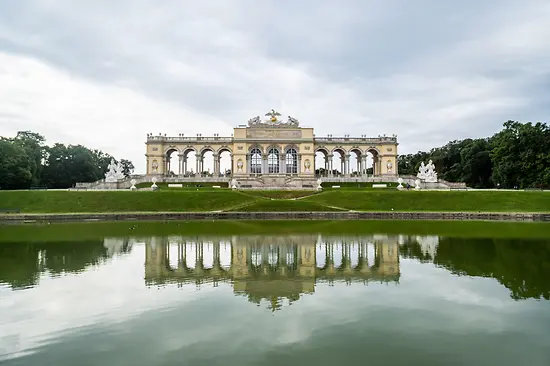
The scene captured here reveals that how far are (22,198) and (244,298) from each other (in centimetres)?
3834

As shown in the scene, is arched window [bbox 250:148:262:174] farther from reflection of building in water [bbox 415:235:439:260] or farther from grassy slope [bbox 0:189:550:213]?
reflection of building in water [bbox 415:235:439:260]

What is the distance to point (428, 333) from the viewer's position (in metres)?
7.53

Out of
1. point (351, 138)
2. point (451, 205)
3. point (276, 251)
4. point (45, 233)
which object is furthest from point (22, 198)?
point (351, 138)

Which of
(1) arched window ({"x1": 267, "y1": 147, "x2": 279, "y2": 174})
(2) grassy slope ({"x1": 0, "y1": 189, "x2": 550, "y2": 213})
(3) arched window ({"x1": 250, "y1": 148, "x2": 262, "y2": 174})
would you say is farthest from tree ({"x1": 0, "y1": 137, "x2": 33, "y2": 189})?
(1) arched window ({"x1": 267, "y1": 147, "x2": 279, "y2": 174})

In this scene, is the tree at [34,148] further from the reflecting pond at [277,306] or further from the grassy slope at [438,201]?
the reflecting pond at [277,306]

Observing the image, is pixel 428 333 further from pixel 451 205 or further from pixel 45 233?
pixel 451 205

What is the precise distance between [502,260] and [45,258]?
630 inches

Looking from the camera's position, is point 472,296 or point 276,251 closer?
point 472,296

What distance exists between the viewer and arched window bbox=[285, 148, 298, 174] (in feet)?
219

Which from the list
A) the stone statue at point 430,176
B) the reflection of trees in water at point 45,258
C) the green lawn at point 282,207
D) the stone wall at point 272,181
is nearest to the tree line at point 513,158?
the stone wall at point 272,181

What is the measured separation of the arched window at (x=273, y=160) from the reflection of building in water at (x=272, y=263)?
47191 millimetres

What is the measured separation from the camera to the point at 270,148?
219ft

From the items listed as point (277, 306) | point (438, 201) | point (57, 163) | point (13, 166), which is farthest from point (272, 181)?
point (277, 306)

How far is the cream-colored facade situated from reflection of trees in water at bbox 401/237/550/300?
47405 mm
